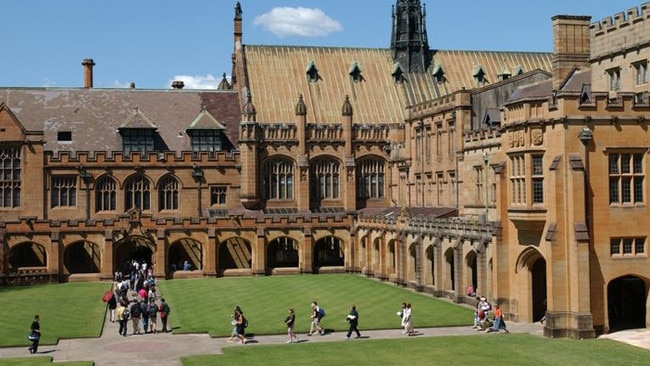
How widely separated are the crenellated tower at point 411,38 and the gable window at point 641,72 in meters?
40.7

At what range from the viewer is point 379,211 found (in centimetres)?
7281

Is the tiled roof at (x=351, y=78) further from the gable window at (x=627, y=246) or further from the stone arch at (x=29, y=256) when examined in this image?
the gable window at (x=627, y=246)

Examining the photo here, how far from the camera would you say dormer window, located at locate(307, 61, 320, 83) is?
81688 millimetres

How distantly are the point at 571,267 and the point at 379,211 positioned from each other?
114 feet

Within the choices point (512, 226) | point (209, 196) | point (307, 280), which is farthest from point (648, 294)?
point (209, 196)

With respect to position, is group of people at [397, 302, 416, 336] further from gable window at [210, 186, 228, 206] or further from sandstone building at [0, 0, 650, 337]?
gable window at [210, 186, 228, 206]

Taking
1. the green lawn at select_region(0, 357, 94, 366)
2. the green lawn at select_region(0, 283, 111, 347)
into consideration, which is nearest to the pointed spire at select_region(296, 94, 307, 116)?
the green lawn at select_region(0, 283, 111, 347)

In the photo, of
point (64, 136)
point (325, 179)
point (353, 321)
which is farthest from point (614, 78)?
point (64, 136)

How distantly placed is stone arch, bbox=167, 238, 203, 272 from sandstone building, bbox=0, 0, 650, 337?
0.11m

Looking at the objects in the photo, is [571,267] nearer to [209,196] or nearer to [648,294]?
[648,294]

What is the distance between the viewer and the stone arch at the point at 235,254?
72.2m

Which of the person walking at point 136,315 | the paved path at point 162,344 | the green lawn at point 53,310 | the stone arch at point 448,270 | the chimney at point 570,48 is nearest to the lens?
the paved path at point 162,344

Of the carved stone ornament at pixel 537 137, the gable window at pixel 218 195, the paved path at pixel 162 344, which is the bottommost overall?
the paved path at pixel 162 344

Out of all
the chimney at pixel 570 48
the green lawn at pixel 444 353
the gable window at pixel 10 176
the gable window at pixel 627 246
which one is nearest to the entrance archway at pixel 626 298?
the gable window at pixel 627 246
